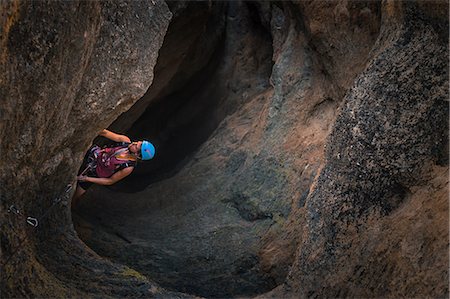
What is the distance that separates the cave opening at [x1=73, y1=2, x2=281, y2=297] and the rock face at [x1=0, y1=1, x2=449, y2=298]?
0.08ft

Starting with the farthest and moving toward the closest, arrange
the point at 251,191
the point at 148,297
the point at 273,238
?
the point at 251,191 → the point at 273,238 → the point at 148,297

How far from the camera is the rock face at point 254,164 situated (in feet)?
10.3

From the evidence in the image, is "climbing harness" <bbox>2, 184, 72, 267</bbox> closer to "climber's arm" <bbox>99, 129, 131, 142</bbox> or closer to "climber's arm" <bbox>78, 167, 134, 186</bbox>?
"climber's arm" <bbox>78, 167, 134, 186</bbox>

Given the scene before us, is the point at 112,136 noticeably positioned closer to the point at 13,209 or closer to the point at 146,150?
the point at 146,150

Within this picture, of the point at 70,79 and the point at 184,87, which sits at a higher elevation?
the point at 184,87

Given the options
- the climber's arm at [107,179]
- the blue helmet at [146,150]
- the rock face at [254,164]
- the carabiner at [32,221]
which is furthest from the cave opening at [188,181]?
the carabiner at [32,221]

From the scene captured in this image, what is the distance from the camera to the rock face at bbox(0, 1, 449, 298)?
3146 millimetres

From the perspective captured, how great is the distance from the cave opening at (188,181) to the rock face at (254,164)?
0.08 feet

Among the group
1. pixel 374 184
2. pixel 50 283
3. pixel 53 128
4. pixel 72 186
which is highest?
pixel 53 128

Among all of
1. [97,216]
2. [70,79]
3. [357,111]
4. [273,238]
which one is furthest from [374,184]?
[97,216]

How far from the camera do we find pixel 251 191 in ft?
17.9

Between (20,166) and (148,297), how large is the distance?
4.06 ft

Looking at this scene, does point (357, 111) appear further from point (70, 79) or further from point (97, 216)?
point (97, 216)

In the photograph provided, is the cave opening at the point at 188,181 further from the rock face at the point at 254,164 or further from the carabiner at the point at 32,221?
the carabiner at the point at 32,221
